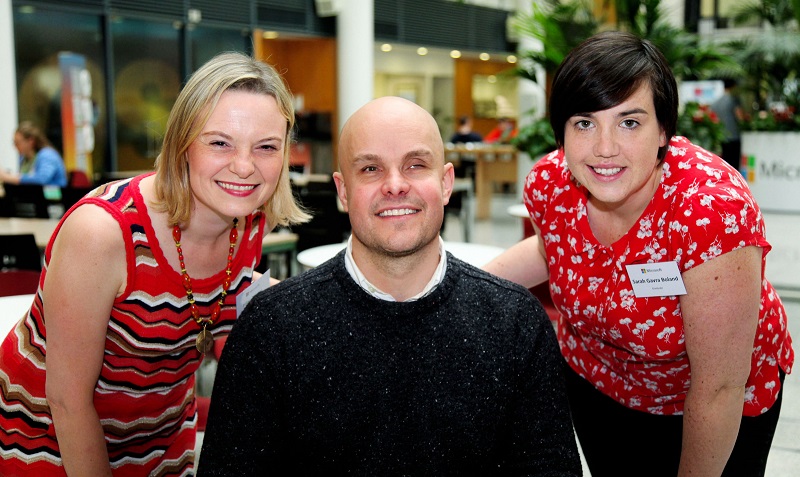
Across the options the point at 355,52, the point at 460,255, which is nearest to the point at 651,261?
the point at 460,255

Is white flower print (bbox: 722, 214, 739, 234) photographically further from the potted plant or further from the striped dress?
the potted plant

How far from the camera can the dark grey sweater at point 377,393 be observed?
151cm

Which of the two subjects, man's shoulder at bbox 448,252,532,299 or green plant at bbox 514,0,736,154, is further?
green plant at bbox 514,0,736,154

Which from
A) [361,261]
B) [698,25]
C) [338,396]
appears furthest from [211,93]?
[698,25]

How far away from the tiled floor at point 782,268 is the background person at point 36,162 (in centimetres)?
449

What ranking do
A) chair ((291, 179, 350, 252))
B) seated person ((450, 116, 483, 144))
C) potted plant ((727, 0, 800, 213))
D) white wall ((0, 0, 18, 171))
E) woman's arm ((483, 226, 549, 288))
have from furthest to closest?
seated person ((450, 116, 483, 144)), potted plant ((727, 0, 800, 213)), white wall ((0, 0, 18, 171)), chair ((291, 179, 350, 252)), woman's arm ((483, 226, 549, 288))

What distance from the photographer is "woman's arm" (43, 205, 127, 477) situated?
5.23 ft

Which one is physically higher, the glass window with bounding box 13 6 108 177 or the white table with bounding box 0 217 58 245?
the glass window with bounding box 13 6 108 177

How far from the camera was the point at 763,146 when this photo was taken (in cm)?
1091

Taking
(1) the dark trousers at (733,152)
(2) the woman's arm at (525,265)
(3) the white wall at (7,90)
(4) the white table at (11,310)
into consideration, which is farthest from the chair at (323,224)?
(1) the dark trousers at (733,152)

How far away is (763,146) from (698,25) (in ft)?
32.8

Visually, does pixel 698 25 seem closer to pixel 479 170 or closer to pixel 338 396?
pixel 479 170

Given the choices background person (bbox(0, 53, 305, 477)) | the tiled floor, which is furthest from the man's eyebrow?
the tiled floor

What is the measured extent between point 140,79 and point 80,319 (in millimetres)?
10405
